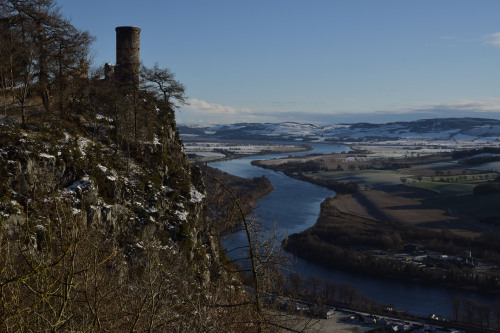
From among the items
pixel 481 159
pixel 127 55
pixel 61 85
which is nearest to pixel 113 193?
pixel 61 85

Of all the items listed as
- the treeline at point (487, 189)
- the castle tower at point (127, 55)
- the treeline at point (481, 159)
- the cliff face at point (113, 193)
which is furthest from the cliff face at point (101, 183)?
the treeline at point (481, 159)

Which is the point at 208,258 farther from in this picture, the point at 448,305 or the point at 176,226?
the point at 448,305

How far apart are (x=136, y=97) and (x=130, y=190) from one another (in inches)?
167

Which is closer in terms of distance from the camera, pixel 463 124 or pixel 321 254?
pixel 321 254

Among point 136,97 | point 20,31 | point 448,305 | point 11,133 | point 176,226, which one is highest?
point 20,31

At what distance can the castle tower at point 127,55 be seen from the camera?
56.1 ft

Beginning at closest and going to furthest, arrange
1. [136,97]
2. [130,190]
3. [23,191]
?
[23,191], [130,190], [136,97]

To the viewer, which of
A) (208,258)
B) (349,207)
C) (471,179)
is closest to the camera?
(208,258)

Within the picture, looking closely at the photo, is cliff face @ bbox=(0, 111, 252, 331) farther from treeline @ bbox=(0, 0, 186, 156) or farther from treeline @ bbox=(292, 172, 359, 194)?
treeline @ bbox=(292, 172, 359, 194)

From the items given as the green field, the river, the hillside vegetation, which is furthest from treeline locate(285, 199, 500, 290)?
the hillside vegetation

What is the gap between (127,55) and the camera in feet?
56.9

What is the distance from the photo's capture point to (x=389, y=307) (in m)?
24.6

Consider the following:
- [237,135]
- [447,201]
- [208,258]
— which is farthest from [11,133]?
[237,135]

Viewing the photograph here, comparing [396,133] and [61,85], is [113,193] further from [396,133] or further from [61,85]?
[396,133]
